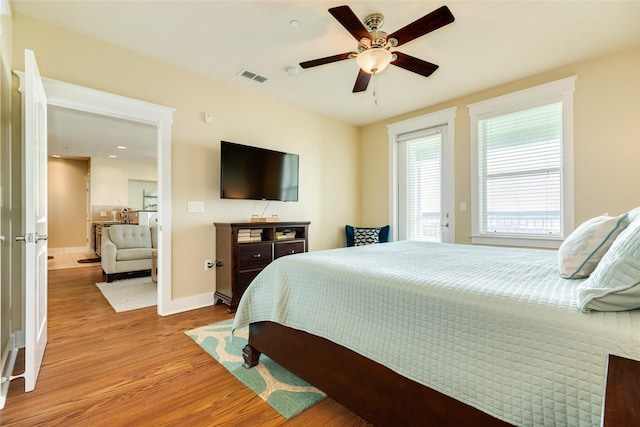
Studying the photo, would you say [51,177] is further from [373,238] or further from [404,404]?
[404,404]

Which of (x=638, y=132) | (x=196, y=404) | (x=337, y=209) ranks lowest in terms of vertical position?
(x=196, y=404)

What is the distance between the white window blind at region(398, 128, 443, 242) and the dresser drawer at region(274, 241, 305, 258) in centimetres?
173

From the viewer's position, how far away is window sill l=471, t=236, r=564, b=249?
316cm

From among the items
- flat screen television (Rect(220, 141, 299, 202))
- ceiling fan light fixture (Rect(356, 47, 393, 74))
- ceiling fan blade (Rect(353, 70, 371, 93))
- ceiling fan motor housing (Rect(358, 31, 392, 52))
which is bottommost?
flat screen television (Rect(220, 141, 299, 202))

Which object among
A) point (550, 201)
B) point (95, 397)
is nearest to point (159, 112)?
point (95, 397)

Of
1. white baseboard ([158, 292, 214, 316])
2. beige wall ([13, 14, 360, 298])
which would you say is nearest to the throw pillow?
beige wall ([13, 14, 360, 298])

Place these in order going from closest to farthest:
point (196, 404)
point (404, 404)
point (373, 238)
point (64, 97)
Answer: point (404, 404), point (196, 404), point (64, 97), point (373, 238)

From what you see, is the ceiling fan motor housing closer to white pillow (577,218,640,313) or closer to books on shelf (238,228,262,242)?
white pillow (577,218,640,313)

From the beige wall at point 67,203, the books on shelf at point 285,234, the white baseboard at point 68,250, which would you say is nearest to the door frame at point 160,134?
the books on shelf at point 285,234

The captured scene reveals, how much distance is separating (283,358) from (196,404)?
0.50 metres

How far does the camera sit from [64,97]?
245 cm

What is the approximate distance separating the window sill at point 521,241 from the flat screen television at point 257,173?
2424 mm

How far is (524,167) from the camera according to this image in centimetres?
338

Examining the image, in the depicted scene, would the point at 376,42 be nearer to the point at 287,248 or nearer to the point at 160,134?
the point at 160,134
